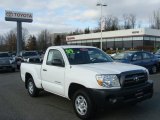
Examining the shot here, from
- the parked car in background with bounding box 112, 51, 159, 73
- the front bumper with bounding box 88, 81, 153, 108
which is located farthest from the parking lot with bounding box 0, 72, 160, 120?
the parked car in background with bounding box 112, 51, 159, 73

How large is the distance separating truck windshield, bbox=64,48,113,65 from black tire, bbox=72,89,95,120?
1.04 meters

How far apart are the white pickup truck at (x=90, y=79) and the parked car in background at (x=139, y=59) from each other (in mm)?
7259

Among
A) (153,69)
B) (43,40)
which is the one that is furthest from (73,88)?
(43,40)

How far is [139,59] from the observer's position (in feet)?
52.9

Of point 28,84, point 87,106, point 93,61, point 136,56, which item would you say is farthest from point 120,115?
point 136,56

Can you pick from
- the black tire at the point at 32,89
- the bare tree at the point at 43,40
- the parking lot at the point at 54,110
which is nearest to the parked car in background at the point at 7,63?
the black tire at the point at 32,89

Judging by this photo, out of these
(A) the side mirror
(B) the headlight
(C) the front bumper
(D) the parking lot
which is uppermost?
(A) the side mirror

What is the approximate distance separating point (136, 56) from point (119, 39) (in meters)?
50.0

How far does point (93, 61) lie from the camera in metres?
7.81

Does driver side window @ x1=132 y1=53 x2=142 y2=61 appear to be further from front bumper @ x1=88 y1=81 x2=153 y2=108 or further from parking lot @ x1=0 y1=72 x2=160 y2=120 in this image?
front bumper @ x1=88 y1=81 x2=153 y2=108

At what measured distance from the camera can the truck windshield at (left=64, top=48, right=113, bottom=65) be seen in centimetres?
766

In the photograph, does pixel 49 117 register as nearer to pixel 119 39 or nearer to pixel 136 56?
pixel 136 56

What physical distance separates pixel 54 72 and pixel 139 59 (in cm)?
923

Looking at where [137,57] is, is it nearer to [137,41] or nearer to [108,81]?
[108,81]
